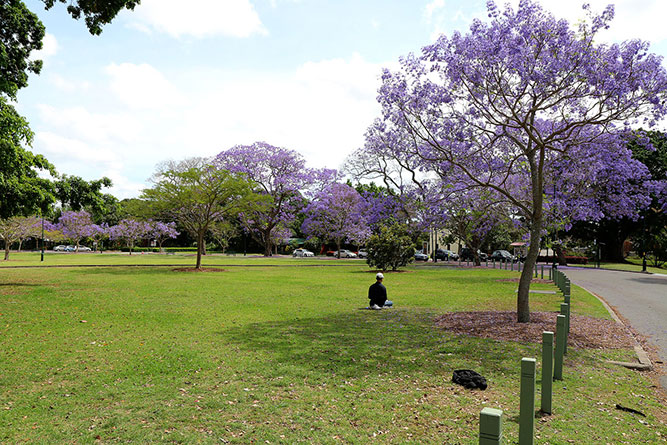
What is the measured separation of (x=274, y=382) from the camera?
239 inches

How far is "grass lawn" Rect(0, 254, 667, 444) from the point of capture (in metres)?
4.61

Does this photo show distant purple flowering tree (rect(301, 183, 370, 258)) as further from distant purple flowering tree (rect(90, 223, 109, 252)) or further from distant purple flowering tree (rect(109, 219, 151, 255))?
distant purple flowering tree (rect(90, 223, 109, 252))

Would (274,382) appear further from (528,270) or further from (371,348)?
(528,270)

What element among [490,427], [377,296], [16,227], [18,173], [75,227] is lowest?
[377,296]

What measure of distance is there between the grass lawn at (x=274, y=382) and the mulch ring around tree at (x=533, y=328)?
1.91 feet

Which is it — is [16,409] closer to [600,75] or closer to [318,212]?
[600,75]

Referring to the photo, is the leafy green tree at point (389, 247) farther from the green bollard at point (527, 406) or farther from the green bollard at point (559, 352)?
the green bollard at point (527, 406)

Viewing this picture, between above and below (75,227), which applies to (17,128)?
above

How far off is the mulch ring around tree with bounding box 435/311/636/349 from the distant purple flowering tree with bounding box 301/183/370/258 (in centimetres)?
4276

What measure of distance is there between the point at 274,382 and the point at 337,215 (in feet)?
163

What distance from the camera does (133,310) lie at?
39.8 ft

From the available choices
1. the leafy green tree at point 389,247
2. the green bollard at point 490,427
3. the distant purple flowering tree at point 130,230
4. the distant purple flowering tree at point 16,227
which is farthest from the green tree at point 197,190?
the distant purple flowering tree at point 130,230

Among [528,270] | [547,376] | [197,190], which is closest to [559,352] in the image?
[547,376]

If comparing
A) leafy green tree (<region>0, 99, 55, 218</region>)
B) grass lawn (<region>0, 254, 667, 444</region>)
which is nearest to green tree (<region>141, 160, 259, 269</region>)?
leafy green tree (<region>0, 99, 55, 218</region>)
